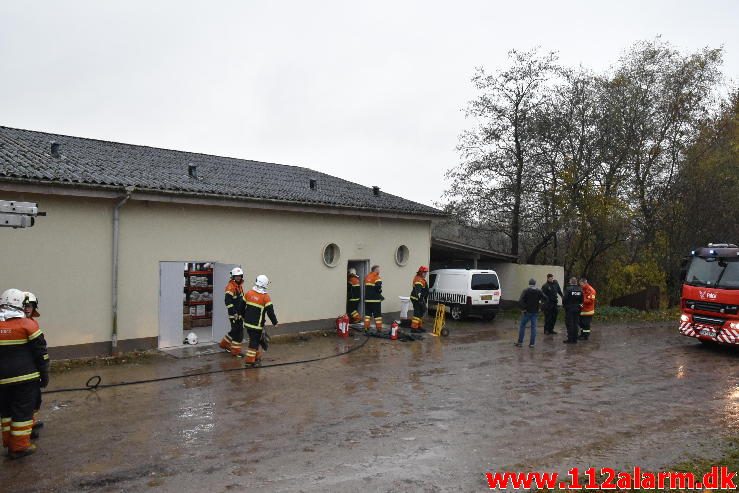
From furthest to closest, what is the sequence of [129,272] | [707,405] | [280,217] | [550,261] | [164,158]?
[550,261] < [164,158] < [280,217] < [129,272] < [707,405]

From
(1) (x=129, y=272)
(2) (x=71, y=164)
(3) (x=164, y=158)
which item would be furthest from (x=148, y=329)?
(3) (x=164, y=158)

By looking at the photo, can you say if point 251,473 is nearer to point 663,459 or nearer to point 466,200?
point 663,459

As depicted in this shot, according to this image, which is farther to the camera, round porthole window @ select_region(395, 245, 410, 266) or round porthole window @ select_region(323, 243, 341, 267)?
round porthole window @ select_region(395, 245, 410, 266)

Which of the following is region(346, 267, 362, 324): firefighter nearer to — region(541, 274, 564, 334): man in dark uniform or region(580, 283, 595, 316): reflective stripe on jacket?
region(541, 274, 564, 334): man in dark uniform

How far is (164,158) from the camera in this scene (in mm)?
16672

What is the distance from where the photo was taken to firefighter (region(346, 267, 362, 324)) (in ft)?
56.2

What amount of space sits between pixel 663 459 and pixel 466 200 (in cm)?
2008

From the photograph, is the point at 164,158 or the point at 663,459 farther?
the point at 164,158

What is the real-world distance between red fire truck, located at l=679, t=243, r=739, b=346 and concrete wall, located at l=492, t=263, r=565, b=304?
27.5 ft

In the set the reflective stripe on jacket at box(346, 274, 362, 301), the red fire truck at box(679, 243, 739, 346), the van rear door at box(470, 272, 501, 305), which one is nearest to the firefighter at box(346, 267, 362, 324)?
the reflective stripe on jacket at box(346, 274, 362, 301)

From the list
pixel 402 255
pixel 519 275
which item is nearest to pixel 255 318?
pixel 402 255

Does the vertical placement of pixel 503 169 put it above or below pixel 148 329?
above

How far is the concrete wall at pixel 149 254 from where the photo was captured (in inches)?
445

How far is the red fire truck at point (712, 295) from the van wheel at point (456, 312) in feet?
22.6
